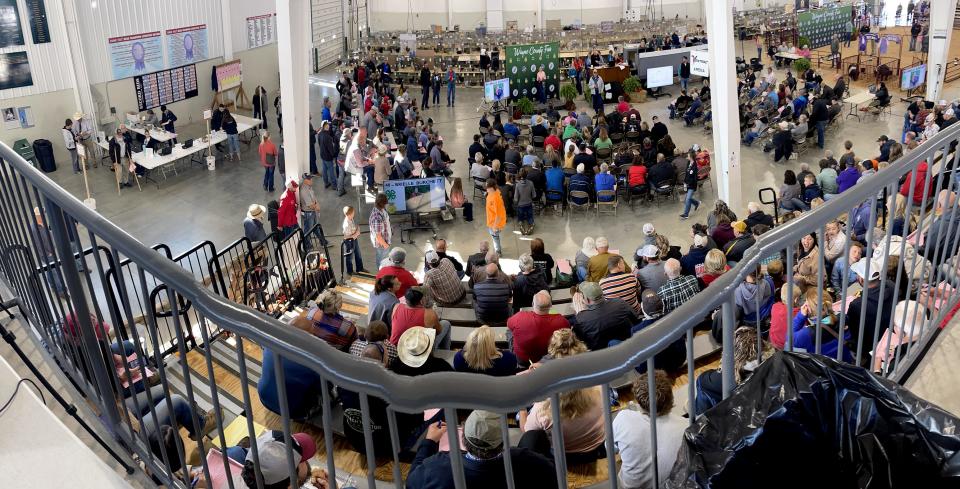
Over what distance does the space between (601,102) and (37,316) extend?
807 inches

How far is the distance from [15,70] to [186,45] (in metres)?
5.10

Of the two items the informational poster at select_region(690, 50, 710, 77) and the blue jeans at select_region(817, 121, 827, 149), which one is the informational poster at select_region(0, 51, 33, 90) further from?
the blue jeans at select_region(817, 121, 827, 149)

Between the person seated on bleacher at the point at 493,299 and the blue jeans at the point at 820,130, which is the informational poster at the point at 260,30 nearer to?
the blue jeans at the point at 820,130

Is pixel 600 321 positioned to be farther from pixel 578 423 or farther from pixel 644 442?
pixel 644 442

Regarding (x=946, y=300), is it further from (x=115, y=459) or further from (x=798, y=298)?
(x=115, y=459)

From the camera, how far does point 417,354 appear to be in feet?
19.2

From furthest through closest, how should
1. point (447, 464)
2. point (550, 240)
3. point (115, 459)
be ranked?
point (550, 240)
point (447, 464)
point (115, 459)

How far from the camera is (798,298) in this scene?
604 centimetres

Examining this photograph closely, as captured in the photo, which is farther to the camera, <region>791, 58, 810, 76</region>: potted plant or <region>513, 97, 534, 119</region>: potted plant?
<region>791, 58, 810, 76</region>: potted plant

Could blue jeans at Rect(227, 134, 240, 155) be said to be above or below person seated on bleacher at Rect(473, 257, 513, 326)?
above

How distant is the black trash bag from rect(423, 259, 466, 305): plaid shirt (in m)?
7.41

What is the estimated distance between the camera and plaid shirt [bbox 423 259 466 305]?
9359 millimetres

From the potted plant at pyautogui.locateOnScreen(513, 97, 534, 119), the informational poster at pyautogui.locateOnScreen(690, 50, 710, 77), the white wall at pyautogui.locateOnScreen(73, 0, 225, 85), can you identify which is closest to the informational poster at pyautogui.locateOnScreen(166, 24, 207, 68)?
the white wall at pyautogui.locateOnScreen(73, 0, 225, 85)

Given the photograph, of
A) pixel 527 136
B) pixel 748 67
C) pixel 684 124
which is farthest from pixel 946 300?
pixel 748 67
